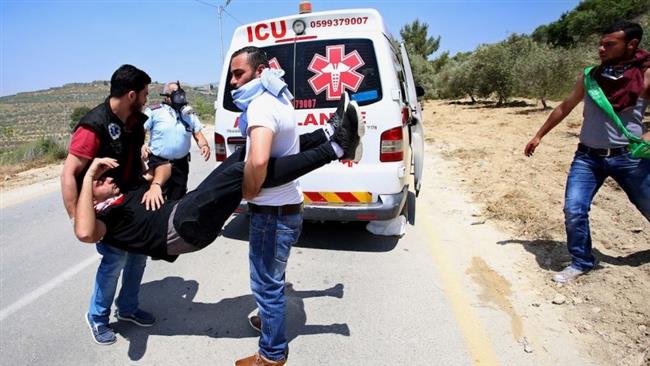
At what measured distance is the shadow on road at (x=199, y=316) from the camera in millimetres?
2982

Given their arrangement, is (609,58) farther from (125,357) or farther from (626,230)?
(125,357)

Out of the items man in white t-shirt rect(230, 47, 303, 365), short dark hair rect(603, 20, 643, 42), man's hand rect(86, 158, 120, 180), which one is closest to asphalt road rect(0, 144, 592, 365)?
man in white t-shirt rect(230, 47, 303, 365)

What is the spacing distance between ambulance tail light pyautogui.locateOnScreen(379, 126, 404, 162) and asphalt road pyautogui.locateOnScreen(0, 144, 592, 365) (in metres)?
1.06

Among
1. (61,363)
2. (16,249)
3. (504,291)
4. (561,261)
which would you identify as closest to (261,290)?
(61,363)

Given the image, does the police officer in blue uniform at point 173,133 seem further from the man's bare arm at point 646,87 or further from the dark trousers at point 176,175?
the man's bare arm at point 646,87

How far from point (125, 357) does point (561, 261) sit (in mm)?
3807

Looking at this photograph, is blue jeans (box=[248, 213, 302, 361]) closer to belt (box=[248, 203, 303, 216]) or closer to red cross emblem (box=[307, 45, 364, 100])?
belt (box=[248, 203, 303, 216])

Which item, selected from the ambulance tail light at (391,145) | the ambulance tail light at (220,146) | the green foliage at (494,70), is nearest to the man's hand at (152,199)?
the ambulance tail light at (220,146)

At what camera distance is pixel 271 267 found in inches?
94.3

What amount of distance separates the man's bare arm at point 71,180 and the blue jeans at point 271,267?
97 centimetres

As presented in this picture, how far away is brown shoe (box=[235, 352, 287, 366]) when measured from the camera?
2.52 m

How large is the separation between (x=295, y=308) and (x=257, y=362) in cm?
80

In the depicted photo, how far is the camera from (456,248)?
14.6ft

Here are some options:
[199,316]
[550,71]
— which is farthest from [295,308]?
Answer: [550,71]
